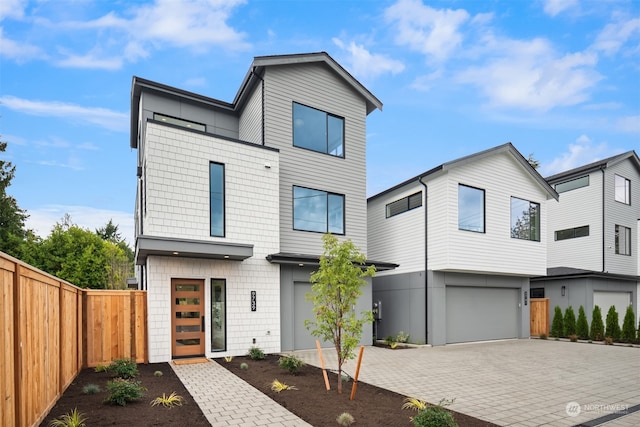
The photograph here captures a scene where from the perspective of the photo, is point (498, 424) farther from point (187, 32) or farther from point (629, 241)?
point (629, 241)

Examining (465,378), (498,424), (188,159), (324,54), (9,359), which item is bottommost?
(465,378)

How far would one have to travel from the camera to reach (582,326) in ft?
54.0

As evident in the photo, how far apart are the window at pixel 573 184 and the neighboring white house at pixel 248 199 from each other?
43.5 feet

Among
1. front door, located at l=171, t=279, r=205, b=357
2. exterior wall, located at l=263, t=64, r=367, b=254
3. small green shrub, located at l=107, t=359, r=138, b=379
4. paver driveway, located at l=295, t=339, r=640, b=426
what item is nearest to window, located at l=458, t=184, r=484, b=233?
exterior wall, located at l=263, t=64, r=367, b=254

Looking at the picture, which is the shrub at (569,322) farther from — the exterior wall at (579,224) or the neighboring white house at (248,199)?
the neighboring white house at (248,199)

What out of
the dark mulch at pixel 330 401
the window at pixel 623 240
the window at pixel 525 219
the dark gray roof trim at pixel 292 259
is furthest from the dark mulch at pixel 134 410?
the window at pixel 623 240

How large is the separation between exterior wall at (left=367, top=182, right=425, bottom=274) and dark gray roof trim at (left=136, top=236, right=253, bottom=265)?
7173mm

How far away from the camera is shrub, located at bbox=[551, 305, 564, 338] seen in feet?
56.0

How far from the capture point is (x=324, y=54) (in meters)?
14.2

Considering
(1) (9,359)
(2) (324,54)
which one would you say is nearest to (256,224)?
(2) (324,54)

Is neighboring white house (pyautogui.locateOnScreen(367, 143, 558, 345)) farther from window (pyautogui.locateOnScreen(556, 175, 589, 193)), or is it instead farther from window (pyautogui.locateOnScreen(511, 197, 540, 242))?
window (pyautogui.locateOnScreen(556, 175, 589, 193))

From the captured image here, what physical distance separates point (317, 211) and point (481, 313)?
799 centimetres

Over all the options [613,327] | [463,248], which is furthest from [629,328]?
[463,248]

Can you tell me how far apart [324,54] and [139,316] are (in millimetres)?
10590
